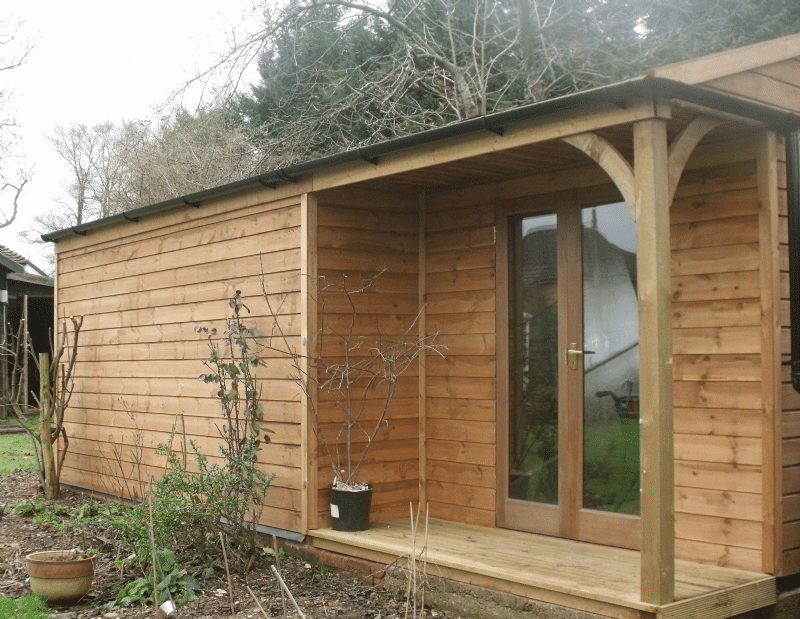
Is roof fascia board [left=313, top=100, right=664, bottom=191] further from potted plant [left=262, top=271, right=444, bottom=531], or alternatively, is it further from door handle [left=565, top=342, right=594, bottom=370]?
door handle [left=565, top=342, right=594, bottom=370]

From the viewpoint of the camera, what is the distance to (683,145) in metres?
3.99

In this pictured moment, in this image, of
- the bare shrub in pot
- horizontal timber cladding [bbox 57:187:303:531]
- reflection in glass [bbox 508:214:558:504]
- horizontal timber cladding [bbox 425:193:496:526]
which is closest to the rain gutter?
reflection in glass [bbox 508:214:558:504]

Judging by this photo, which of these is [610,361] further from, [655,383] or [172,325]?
[172,325]

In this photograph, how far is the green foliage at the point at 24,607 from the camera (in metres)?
4.69

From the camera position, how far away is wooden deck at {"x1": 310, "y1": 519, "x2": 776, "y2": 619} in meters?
3.97

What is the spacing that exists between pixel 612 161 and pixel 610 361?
156cm

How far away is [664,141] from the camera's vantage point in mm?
3869

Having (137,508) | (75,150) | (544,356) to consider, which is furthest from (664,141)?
(75,150)

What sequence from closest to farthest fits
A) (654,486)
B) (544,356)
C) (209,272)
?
(654,486)
(544,356)
(209,272)

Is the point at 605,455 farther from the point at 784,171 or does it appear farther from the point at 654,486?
the point at 784,171

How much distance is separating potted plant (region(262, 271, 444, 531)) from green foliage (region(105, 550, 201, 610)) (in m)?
1.00

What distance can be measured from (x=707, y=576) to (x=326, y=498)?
2.46 meters

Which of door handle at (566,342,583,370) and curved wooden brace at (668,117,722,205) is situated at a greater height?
curved wooden brace at (668,117,722,205)

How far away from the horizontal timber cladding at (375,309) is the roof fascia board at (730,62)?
2534 mm
